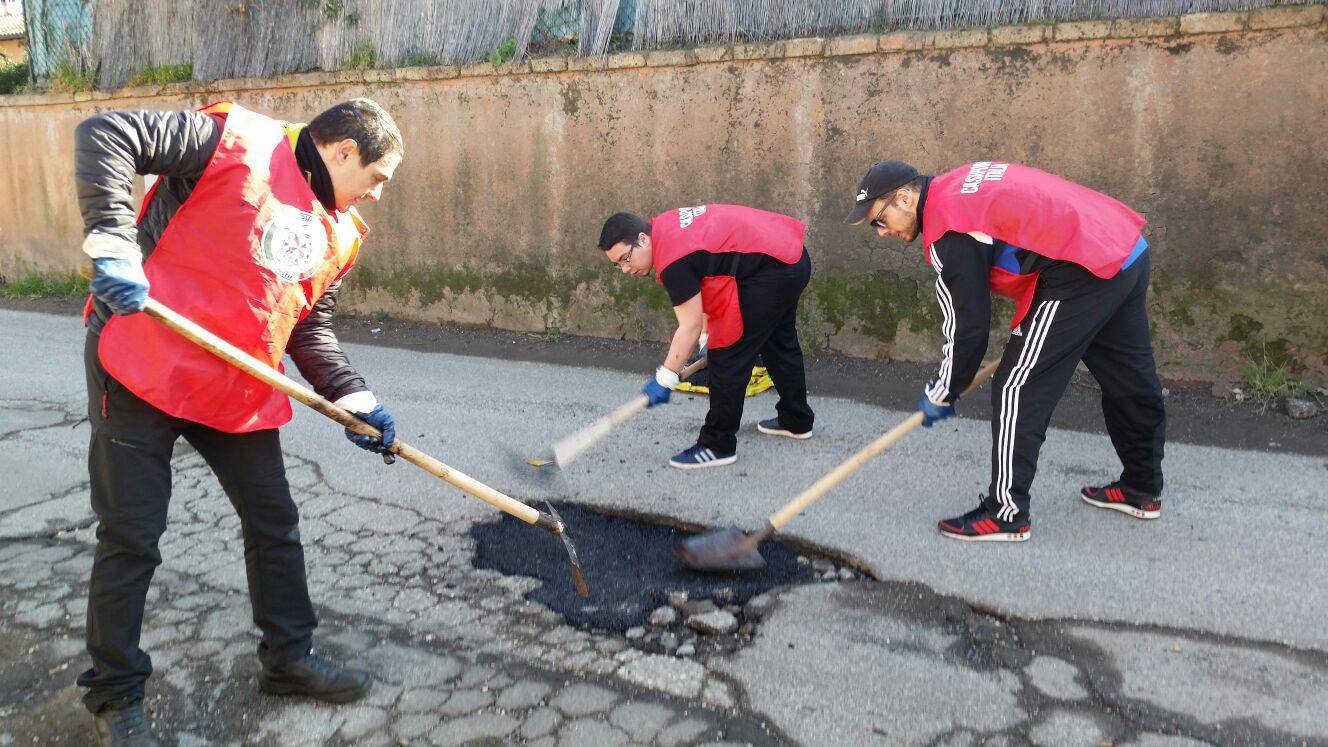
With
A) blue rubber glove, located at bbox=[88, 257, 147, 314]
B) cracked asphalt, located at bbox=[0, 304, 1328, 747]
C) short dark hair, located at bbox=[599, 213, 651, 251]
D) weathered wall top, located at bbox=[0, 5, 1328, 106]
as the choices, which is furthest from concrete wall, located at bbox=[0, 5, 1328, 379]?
blue rubber glove, located at bbox=[88, 257, 147, 314]

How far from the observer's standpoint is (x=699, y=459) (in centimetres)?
468

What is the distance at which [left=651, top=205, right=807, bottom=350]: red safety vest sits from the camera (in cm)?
443

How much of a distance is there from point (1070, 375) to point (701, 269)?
164 centimetres

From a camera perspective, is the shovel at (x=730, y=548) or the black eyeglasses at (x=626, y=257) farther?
the black eyeglasses at (x=626, y=257)

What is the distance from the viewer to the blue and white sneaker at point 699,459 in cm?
466

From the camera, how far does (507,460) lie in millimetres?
4836

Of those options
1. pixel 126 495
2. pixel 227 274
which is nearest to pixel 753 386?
pixel 227 274

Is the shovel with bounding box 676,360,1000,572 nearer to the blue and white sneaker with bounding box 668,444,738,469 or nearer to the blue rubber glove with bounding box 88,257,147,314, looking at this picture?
the blue and white sneaker with bounding box 668,444,738,469

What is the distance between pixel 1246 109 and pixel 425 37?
615 cm

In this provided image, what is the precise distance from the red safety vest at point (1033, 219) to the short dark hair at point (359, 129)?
1.96 m

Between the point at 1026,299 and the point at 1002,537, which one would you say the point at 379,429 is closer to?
the point at 1002,537

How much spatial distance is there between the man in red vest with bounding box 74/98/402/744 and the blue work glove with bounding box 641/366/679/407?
6.37 ft

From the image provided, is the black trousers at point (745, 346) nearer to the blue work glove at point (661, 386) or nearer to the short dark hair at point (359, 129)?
the blue work glove at point (661, 386)

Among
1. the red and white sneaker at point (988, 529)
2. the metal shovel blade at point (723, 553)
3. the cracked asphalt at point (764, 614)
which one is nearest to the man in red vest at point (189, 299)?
the cracked asphalt at point (764, 614)
